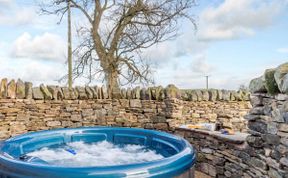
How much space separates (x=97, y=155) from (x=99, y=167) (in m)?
2.50

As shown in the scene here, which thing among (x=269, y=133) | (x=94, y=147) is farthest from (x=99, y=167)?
(x=94, y=147)

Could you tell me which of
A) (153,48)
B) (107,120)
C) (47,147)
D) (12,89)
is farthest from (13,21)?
(153,48)

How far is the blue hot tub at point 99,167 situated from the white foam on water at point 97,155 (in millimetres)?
114

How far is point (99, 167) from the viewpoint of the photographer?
2725mm

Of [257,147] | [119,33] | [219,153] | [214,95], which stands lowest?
[219,153]

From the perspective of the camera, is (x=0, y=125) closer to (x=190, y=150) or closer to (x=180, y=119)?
(x=180, y=119)

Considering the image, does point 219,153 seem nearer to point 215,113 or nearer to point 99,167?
point 215,113

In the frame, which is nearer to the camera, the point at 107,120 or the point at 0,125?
the point at 0,125

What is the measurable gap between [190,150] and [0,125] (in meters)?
4.43

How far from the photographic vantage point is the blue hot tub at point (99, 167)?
271cm

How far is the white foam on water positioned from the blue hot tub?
4.5 inches

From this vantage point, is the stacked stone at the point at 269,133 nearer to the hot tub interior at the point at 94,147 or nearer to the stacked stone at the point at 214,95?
the hot tub interior at the point at 94,147

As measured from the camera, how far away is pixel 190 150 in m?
3.63

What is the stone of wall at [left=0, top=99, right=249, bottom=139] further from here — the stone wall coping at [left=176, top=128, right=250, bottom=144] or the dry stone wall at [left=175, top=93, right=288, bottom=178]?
the dry stone wall at [left=175, top=93, right=288, bottom=178]
